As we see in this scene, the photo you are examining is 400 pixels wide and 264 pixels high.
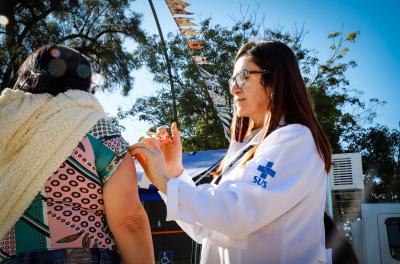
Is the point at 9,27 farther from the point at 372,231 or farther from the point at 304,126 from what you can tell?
the point at 304,126

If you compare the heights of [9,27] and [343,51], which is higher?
[9,27]

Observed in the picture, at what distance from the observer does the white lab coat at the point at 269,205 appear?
159 centimetres

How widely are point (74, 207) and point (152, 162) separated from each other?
0.37 metres

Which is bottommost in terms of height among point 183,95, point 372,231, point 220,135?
point 372,231

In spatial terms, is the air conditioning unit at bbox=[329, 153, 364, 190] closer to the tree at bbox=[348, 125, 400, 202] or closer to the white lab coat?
the white lab coat

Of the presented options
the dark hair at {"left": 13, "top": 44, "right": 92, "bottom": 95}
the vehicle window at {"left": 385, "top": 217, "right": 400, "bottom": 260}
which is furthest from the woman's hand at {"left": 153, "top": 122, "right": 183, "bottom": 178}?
the vehicle window at {"left": 385, "top": 217, "right": 400, "bottom": 260}

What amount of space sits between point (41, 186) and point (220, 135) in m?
14.0

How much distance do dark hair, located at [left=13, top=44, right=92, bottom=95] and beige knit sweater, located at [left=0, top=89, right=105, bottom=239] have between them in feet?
0.28

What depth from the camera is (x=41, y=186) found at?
1554 millimetres

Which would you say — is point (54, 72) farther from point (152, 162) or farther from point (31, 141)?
point (152, 162)

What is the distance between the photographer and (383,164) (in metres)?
20.2

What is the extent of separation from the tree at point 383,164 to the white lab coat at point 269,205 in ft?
59.9

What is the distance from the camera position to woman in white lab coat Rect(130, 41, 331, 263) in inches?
62.9

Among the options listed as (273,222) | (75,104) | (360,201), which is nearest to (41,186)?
(75,104)
